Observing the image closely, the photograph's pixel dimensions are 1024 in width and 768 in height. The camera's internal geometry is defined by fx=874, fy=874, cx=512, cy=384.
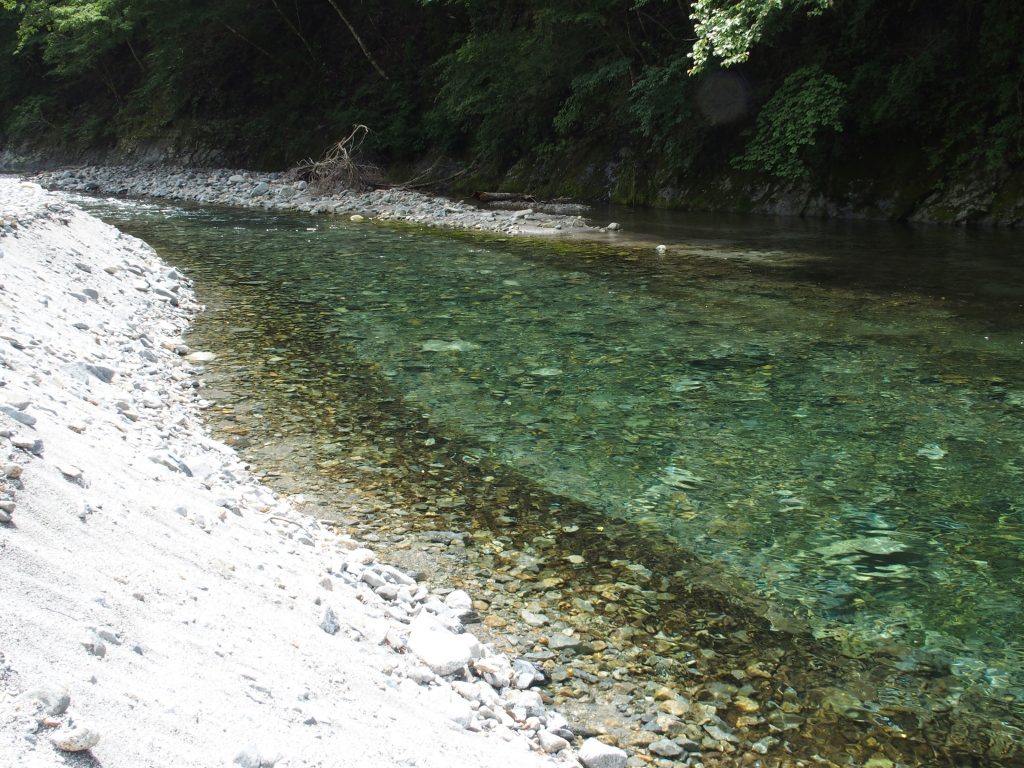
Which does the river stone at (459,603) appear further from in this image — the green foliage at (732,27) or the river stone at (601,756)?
the green foliage at (732,27)

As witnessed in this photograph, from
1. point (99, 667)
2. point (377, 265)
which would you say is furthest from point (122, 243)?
point (99, 667)

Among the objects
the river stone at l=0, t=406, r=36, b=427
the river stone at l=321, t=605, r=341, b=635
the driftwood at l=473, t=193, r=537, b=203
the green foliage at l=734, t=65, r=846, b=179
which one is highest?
the green foliage at l=734, t=65, r=846, b=179

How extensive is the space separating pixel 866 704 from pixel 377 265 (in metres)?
9.87

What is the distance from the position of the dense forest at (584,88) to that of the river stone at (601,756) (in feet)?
32.1

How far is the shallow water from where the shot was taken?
371 cm

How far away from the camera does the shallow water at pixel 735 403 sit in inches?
146

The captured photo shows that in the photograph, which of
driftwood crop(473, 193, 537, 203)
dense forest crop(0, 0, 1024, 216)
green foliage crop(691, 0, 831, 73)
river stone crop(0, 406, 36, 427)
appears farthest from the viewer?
driftwood crop(473, 193, 537, 203)

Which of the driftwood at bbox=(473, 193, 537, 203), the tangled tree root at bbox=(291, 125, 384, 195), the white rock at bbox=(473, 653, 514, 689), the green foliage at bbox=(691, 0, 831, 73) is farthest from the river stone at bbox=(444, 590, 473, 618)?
the tangled tree root at bbox=(291, 125, 384, 195)

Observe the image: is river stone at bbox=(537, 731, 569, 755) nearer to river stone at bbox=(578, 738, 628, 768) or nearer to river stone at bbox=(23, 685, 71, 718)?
river stone at bbox=(578, 738, 628, 768)

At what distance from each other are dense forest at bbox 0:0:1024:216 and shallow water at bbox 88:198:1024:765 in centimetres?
372

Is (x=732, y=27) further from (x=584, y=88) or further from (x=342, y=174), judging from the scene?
Answer: (x=342, y=174)

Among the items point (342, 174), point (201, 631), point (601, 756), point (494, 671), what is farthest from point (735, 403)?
point (342, 174)

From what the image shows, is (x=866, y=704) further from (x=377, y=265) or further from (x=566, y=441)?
(x=377, y=265)

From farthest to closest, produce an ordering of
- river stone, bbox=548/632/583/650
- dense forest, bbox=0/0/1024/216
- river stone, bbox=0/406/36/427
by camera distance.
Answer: dense forest, bbox=0/0/1024/216, river stone, bbox=0/406/36/427, river stone, bbox=548/632/583/650
